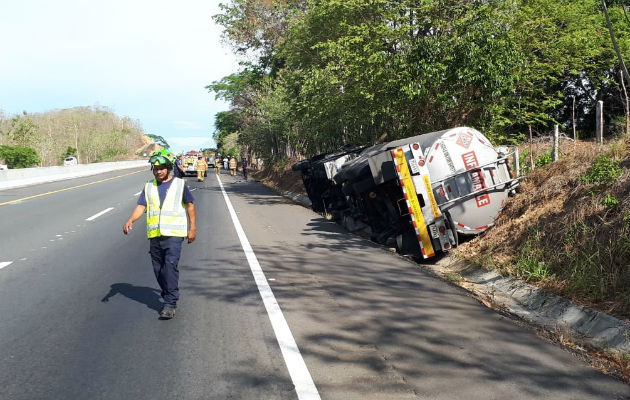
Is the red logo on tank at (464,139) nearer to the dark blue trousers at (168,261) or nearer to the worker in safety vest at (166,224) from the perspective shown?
the worker in safety vest at (166,224)

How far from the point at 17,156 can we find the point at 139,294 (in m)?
75.6

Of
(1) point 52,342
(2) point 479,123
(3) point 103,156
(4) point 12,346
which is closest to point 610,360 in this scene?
(1) point 52,342

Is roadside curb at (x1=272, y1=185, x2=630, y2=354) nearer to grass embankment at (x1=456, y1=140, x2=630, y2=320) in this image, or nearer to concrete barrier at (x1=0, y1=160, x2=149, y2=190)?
grass embankment at (x1=456, y1=140, x2=630, y2=320)

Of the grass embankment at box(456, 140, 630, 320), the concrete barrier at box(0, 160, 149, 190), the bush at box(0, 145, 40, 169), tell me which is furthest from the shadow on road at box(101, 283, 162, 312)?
the bush at box(0, 145, 40, 169)

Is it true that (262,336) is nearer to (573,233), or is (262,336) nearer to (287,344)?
(287,344)

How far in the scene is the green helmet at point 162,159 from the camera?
217 inches

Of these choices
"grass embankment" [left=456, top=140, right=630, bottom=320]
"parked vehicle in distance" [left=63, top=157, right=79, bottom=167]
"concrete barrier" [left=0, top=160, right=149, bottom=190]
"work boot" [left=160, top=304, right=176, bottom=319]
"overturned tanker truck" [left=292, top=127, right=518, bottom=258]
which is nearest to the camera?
"work boot" [left=160, top=304, right=176, bottom=319]

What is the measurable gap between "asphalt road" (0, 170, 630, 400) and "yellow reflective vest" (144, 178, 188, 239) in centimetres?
91

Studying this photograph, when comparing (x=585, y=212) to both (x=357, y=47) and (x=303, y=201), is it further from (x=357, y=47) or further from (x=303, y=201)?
(x=303, y=201)

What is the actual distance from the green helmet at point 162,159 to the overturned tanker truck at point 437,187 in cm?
468

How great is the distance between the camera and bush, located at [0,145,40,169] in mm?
70750

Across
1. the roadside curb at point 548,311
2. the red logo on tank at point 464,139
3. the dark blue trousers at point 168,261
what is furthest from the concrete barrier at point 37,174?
the roadside curb at point 548,311

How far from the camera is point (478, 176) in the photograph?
9.57m

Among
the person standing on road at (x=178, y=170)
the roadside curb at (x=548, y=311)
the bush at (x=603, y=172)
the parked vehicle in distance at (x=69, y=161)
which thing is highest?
the parked vehicle in distance at (x=69, y=161)
